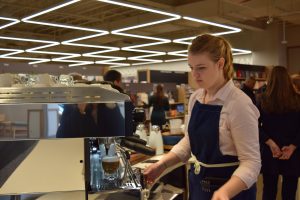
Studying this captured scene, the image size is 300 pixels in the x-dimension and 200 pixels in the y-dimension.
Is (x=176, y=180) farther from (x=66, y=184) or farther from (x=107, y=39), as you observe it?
(x=107, y=39)

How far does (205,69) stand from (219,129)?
0.24 meters

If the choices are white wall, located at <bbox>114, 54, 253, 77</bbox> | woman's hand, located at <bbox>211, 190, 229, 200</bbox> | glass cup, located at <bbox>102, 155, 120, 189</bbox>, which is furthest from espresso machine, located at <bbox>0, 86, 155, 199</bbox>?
white wall, located at <bbox>114, 54, 253, 77</bbox>

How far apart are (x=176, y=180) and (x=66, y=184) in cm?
254

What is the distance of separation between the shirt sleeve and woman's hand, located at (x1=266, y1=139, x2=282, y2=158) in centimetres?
212

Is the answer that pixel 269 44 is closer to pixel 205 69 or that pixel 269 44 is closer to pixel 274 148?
pixel 274 148

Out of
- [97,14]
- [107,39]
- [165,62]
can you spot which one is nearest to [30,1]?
[97,14]

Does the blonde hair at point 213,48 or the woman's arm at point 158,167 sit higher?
the blonde hair at point 213,48

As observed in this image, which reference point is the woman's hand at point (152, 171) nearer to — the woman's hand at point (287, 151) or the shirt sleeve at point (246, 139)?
the shirt sleeve at point (246, 139)

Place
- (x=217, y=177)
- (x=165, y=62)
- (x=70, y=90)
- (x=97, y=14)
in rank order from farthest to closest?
(x=165, y=62), (x=97, y=14), (x=217, y=177), (x=70, y=90)

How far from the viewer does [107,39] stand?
11.9 meters

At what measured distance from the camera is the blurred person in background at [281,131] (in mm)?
3285

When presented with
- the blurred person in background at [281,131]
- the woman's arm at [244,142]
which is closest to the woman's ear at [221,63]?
the woman's arm at [244,142]

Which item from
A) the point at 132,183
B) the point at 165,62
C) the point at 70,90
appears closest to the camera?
the point at 70,90

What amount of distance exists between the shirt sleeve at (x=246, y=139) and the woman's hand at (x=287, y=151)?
2163 millimetres
